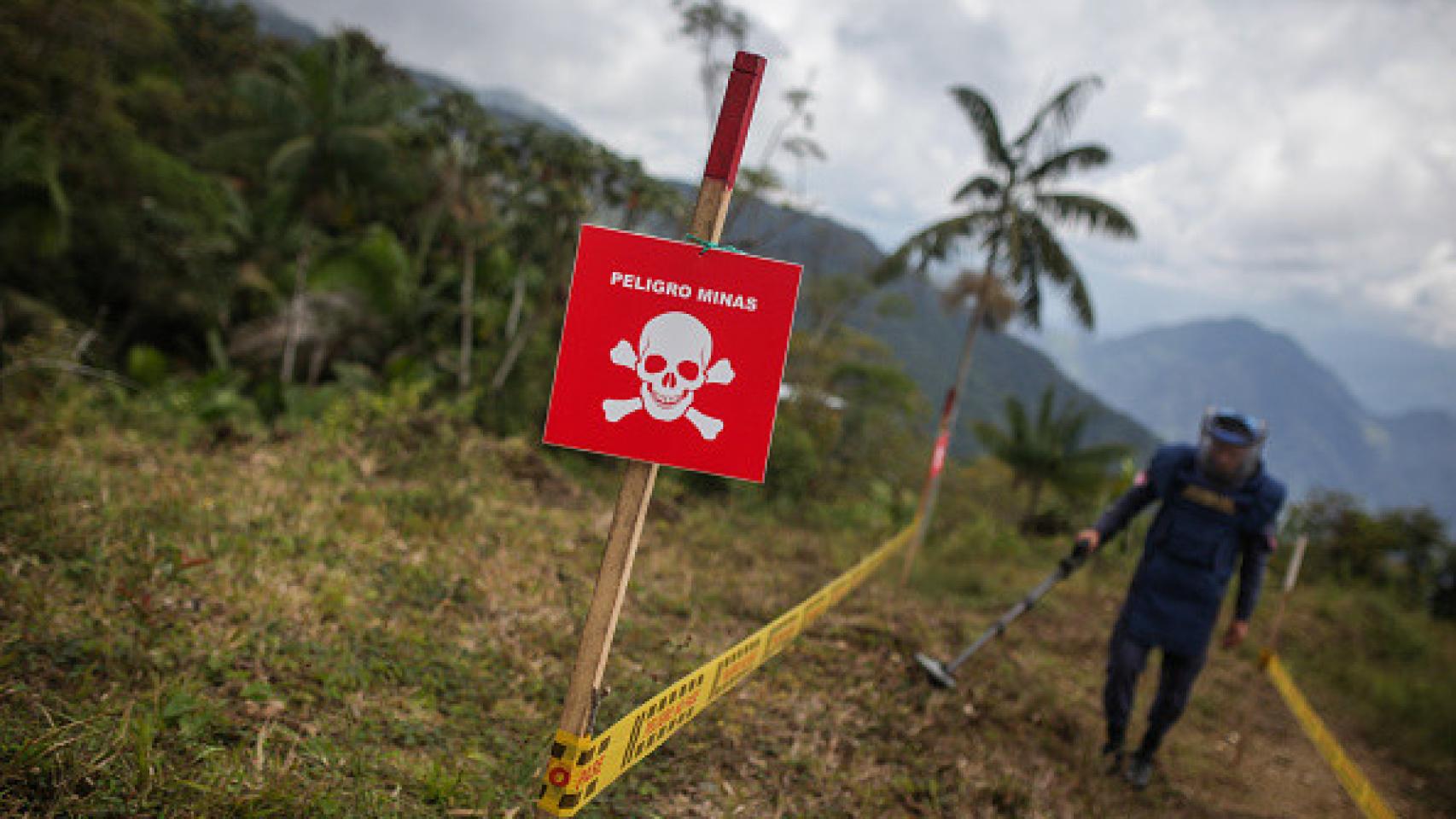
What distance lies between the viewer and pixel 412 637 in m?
4.12

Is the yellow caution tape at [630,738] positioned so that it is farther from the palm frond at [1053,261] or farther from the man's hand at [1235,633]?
the palm frond at [1053,261]

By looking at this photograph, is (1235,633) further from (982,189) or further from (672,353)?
(982,189)

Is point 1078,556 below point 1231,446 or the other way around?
below

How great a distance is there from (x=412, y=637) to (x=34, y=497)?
2.19 m

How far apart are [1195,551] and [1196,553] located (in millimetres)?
10

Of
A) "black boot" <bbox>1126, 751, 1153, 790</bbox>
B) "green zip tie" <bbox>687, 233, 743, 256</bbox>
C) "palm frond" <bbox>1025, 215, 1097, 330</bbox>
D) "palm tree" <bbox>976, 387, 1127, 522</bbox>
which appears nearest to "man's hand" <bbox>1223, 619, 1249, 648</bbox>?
"black boot" <bbox>1126, 751, 1153, 790</bbox>

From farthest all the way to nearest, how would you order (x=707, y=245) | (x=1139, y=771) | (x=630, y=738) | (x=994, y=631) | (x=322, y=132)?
1. (x=322, y=132)
2. (x=994, y=631)
3. (x=1139, y=771)
4. (x=630, y=738)
5. (x=707, y=245)

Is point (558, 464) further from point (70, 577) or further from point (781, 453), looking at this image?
point (70, 577)

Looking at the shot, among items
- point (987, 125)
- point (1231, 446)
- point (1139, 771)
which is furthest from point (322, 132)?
point (1139, 771)

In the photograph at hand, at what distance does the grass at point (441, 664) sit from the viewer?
282cm

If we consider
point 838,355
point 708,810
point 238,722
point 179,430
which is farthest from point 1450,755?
point 838,355

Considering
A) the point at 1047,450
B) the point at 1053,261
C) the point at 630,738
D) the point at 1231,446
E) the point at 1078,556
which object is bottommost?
the point at 630,738

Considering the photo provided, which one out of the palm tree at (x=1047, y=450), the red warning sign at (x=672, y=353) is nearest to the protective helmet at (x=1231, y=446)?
the red warning sign at (x=672, y=353)

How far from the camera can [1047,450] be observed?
1714 centimetres
